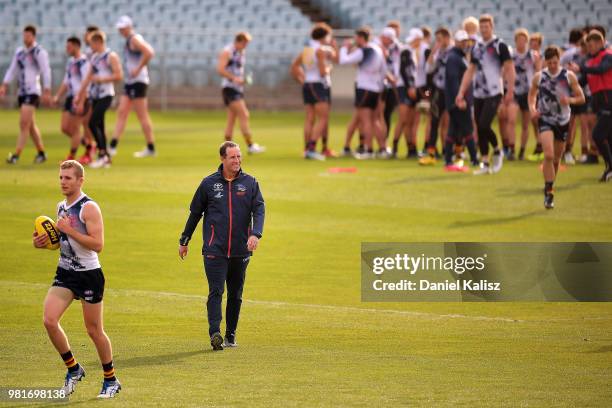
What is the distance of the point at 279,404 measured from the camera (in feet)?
27.9

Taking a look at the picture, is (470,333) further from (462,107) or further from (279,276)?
(462,107)

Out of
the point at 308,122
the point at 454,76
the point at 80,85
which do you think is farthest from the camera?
the point at 308,122

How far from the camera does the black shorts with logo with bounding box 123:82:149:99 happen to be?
80.0ft

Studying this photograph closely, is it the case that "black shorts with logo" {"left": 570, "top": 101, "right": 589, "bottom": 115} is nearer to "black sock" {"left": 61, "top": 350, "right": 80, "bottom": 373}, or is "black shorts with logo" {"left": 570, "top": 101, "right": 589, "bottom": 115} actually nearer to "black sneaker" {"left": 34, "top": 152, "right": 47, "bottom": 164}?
"black sneaker" {"left": 34, "top": 152, "right": 47, "bottom": 164}

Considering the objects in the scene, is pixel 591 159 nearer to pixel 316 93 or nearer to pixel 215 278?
pixel 316 93

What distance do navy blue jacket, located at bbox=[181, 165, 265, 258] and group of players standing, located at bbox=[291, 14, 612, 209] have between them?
10739 mm

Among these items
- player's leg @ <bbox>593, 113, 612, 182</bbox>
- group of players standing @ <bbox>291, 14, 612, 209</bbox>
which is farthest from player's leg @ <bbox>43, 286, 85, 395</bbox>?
player's leg @ <bbox>593, 113, 612, 182</bbox>

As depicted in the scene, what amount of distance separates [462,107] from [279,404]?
1374 cm

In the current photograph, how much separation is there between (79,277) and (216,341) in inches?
77.4

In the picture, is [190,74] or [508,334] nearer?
[508,334]

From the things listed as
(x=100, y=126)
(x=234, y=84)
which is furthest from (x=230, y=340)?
(x=234, y=84)

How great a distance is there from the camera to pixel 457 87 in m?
22.6

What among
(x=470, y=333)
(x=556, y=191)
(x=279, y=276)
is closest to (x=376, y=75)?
(x=556, y=191)

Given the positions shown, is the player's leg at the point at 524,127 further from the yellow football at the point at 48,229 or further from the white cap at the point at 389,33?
the yellow football at the point at 48,229
